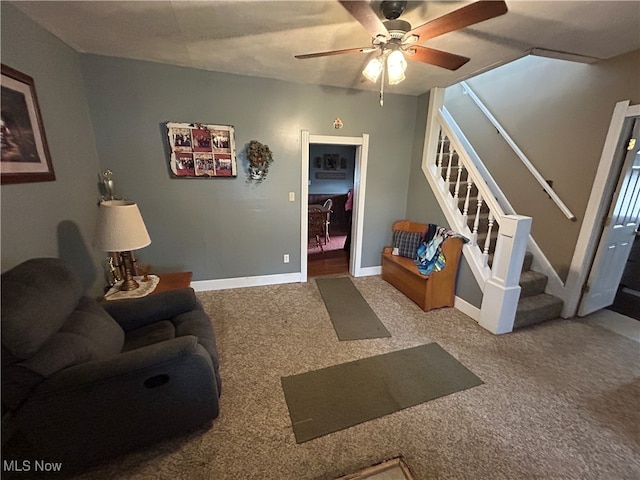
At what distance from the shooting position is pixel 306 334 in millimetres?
2477

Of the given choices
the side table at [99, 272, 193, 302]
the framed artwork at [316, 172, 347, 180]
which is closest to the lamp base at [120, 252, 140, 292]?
the side table at [99, 272, 193, 302]

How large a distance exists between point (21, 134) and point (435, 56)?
2.64 metres

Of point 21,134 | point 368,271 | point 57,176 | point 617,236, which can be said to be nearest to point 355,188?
point 368,271

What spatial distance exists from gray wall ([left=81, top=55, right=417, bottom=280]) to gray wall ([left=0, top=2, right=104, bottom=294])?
0.93ft

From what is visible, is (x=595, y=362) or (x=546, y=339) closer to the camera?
(x=595, y=362)

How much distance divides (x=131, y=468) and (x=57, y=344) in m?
0.76

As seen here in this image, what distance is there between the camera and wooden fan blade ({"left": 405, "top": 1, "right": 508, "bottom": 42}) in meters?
1.10

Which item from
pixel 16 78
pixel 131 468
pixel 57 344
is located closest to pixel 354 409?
pixel 131 468

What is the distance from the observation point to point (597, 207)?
250cm

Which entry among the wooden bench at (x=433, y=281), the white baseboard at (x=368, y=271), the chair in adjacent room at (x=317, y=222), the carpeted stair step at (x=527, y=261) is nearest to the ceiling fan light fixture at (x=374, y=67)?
→ the wooden bench at (x=433, y=281)

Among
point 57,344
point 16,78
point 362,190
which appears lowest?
point 57,344

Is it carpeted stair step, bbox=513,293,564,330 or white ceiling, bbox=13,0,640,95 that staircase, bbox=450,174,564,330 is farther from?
white ceiling, bbox=13,0,640,95

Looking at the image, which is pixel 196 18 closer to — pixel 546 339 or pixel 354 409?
pixel 354 409

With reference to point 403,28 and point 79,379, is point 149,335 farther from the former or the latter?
point 403,28
